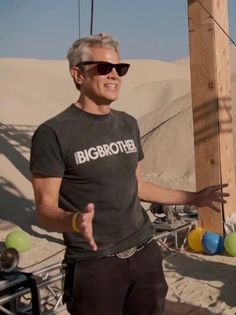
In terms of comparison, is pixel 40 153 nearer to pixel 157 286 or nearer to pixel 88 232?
pixel 88 232

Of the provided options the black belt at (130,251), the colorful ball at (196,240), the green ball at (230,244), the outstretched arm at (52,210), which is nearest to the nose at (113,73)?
the outstretched arm at (52,210)

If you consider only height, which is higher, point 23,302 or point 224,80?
point 224,80

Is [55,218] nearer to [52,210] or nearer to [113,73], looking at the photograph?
[52,210]

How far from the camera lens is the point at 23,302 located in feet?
17.3

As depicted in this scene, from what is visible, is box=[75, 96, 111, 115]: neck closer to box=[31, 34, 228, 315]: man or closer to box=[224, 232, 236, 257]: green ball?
box=[31, 34, 228, 315]: man

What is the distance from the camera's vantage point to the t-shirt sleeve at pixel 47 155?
7.32 ft

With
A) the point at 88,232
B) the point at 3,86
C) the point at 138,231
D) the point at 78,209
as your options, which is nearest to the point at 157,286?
the point at 138,231

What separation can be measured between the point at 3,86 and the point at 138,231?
29148 mm

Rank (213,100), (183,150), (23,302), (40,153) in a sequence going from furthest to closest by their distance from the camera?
(183,150), (213,100), (23,302), (40,153)

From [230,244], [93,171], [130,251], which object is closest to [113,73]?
[93,171]

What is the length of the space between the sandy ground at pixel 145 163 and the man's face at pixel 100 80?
2.92 metres

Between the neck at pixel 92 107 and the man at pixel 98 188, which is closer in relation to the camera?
the man at pixel 98 188

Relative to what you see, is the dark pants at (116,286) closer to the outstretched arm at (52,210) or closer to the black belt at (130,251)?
the black belt at (130,251)

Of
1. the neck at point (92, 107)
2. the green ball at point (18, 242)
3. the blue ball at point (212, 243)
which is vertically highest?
the neck at point (92, 107)
